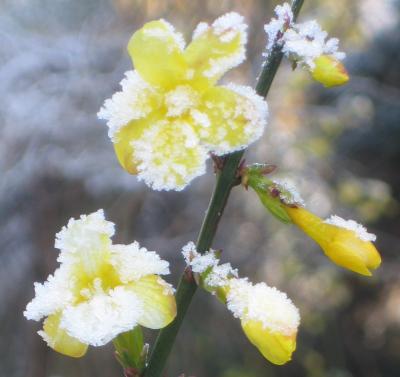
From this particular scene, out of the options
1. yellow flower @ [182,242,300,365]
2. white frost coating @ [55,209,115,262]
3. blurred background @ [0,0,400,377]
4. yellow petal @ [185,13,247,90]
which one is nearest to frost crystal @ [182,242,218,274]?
yellow flower @ [182,242,300,365]

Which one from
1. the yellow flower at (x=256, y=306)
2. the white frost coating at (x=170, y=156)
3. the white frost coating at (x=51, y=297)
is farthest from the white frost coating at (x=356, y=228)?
the white frost coating at (x=51, y=297)

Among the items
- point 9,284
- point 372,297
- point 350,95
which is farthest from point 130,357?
point 372,297

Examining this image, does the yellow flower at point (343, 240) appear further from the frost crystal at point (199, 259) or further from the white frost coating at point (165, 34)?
the white frost coating at point (165, 34)

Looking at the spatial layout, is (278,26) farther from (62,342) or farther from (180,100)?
(62,342)

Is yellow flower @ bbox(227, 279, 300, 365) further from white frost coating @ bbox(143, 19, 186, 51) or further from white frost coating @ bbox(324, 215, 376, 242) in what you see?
white frost coating @ bbox(143, 19, 186, 51)

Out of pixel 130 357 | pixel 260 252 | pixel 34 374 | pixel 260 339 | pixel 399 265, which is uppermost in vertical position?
pixel 260 339

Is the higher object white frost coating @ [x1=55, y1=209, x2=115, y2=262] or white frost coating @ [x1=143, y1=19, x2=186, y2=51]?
white frost coating @ [x1=143, y1=19, x2=186, y2=51]

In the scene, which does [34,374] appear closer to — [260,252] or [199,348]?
[199,348]
